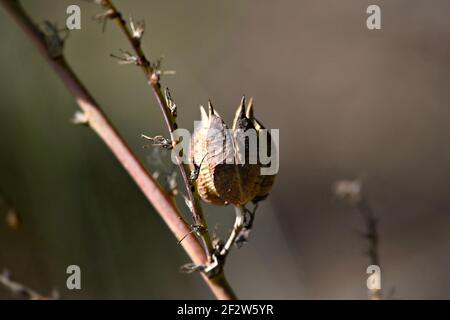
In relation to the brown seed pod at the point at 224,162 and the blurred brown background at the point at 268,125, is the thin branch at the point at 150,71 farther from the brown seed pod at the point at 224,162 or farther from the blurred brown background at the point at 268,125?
the blurred brown background at the point at 268,125

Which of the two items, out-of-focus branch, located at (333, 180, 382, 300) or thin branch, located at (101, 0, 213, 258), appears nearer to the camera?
thin branch, located at (101, 0, 213, 258)

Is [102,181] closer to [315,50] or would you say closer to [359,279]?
[359,279]

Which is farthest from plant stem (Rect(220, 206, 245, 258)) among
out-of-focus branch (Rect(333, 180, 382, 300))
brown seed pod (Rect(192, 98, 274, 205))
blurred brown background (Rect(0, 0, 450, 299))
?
blurred brown background (Rect(0, 0, 450, 299))

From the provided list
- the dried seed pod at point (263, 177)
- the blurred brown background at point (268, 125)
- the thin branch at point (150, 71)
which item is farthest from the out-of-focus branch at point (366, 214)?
the blurred brown background at point (268, 125)

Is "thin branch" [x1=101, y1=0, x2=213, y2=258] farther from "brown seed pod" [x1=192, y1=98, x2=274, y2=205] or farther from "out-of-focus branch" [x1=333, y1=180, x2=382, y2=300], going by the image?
"out-of-focus branch" [x1=333, y1=180, x2=382, y2=300]

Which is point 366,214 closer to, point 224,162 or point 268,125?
point 224,162

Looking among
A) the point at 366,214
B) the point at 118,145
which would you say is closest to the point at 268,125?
the point at 366,214
